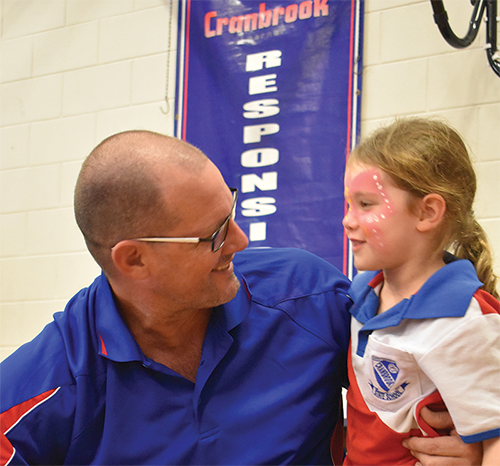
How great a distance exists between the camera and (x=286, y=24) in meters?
2.53

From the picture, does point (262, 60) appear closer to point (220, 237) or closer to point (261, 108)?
point (261, 108)

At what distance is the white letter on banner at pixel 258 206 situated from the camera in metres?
2.48

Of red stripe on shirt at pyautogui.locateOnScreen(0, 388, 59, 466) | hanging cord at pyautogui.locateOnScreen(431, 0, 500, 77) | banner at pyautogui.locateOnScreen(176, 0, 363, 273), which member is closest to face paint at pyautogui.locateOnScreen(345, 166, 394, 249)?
red stripe on shirt at pyautogui.locateOnScreen(0, 388, 59, 466)

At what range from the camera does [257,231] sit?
249 centimetres

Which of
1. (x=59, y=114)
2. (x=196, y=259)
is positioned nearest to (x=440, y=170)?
(x=196, y=259)

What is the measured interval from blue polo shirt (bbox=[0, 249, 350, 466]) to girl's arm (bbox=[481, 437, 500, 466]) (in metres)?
0.36

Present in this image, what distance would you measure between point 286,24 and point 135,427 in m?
1.98

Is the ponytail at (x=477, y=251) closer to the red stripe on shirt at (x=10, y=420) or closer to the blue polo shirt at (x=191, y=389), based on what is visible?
the blue polo shirt at (x=191, y=389)

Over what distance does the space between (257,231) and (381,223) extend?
53.2 inches

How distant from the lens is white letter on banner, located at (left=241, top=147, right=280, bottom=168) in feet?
8.19

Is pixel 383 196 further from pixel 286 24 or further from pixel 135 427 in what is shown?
pixel 286 24

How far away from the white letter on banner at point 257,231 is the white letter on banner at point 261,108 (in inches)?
19.5

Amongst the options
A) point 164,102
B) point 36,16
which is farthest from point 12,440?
point 36,16

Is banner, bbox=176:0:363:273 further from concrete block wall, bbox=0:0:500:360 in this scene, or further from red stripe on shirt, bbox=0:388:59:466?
red stripe on shirt, bbox=0:388:59:466
